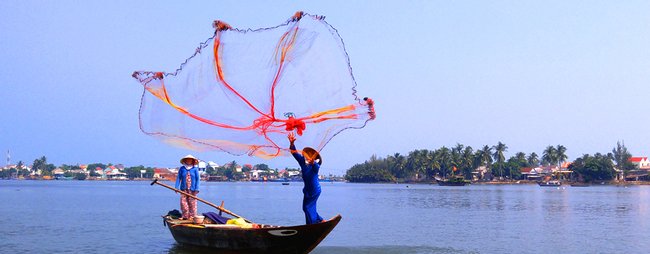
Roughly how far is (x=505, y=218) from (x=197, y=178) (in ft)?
61.8

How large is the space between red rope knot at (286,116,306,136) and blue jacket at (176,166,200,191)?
20.3ft

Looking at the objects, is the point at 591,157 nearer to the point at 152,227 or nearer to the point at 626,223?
the point at 626,223

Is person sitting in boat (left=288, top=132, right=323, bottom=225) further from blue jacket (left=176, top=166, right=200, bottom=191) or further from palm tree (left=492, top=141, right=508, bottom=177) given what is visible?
palm tree (left=492, top=141, right=508, bottom=177)

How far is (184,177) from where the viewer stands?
18969 mm

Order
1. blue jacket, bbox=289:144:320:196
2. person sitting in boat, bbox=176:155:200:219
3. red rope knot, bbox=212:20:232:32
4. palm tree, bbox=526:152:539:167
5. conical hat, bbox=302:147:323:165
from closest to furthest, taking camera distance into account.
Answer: red rope knot, bbox=212:20:232:32 < conical hat, bbox=302:147:323:165 < blue jacket, bbox=289:144:320:196 < person sitting in boat, bbox=176:155:200:219 < palm tree, bbox=526:152:539:167

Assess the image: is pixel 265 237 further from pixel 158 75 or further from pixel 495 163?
pixel 495 163

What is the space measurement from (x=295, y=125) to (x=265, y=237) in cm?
293

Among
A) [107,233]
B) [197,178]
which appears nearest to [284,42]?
[197,178]

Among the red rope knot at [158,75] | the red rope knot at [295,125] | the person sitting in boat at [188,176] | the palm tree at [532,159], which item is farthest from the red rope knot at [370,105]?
the palm tree at [532,159]

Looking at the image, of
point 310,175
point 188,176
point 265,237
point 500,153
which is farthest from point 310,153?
point 500,153

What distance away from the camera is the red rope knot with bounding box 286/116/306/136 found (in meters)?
13.4

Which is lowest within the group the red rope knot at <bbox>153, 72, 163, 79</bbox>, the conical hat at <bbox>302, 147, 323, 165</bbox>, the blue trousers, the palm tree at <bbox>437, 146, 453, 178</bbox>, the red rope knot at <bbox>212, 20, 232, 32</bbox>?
the blue trousers

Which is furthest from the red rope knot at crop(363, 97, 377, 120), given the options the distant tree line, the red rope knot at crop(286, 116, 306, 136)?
the distant tree line

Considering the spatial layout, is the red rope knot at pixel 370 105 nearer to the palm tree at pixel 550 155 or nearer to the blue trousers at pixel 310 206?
the blue trousers at pixel 310 206
